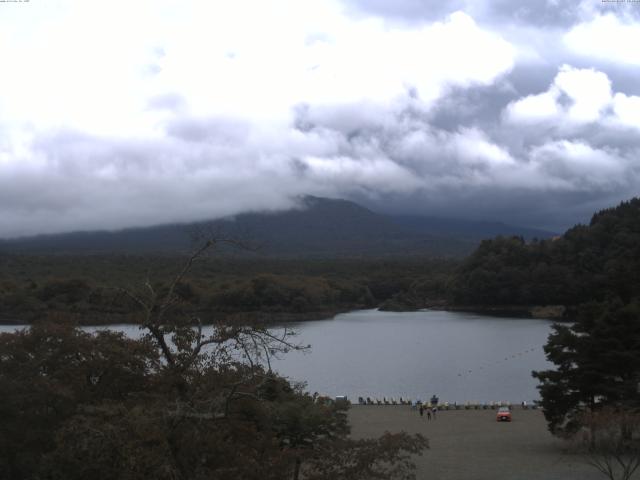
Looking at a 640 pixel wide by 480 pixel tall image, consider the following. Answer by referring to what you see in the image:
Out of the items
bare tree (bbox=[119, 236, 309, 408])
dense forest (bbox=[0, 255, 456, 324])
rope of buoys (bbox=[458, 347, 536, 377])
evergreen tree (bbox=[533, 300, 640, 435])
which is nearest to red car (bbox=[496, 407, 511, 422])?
evergreen tree (bbox=[533, 300, 640, 435])

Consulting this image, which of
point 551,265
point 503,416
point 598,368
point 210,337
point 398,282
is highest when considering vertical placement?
point 551,265

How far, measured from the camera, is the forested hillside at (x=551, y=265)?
3354 inches

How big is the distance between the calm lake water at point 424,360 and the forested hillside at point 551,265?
46.3ft

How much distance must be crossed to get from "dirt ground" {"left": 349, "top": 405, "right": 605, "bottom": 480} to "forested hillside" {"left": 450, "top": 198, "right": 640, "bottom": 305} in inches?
2214

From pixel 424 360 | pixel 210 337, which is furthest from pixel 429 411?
pixel 210 337

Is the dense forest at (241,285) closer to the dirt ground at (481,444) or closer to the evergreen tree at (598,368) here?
the dirt ground at (481,444)

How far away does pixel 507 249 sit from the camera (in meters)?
96.6

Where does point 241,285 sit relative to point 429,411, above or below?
above

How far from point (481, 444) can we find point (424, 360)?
25.2 metres

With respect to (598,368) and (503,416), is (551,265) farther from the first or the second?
(598,368)

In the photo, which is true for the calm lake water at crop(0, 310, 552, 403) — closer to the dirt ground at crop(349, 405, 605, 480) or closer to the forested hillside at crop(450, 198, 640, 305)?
the dirt ground at crop(349, 405, 605, 480)

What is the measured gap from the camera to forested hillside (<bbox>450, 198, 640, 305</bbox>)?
85.2 meters

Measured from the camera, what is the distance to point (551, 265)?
89562 mm

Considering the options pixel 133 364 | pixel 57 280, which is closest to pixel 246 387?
pixel 133 364
